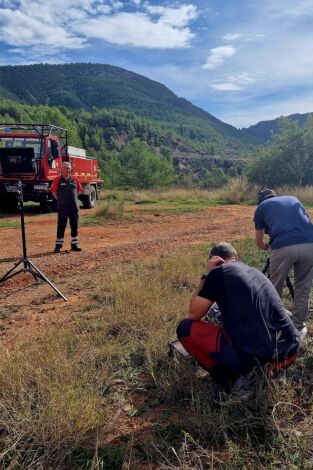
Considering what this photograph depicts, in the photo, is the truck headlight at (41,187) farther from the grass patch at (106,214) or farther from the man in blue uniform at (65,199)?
the man in blue uniform at (65,199)

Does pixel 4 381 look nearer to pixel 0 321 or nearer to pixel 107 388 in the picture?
pixel 107 388

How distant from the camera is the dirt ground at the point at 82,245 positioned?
17.4 feet

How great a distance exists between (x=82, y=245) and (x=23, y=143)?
6788mm

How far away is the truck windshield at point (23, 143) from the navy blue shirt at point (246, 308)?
12807mm

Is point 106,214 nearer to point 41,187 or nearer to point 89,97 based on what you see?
point 41,187

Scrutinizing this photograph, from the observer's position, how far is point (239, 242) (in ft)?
30.9

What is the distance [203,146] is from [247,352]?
15804 cm

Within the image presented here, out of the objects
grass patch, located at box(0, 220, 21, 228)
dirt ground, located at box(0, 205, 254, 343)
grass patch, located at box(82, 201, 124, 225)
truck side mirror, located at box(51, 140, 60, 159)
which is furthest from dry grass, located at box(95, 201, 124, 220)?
grass patch, located at box(0, 220, 21, 228)

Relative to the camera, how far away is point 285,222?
4262 millimetres

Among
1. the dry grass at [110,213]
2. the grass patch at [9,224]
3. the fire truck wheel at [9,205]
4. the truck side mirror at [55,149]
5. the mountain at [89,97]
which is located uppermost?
the mountain at [89,97]

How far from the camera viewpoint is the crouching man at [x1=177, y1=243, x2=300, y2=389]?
299 centimetres

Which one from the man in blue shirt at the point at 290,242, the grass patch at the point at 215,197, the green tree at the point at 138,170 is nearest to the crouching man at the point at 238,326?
the man in blue shirt at the point at 290,242

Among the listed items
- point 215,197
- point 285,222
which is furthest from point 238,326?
point 215,197

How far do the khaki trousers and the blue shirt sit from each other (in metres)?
0.07
